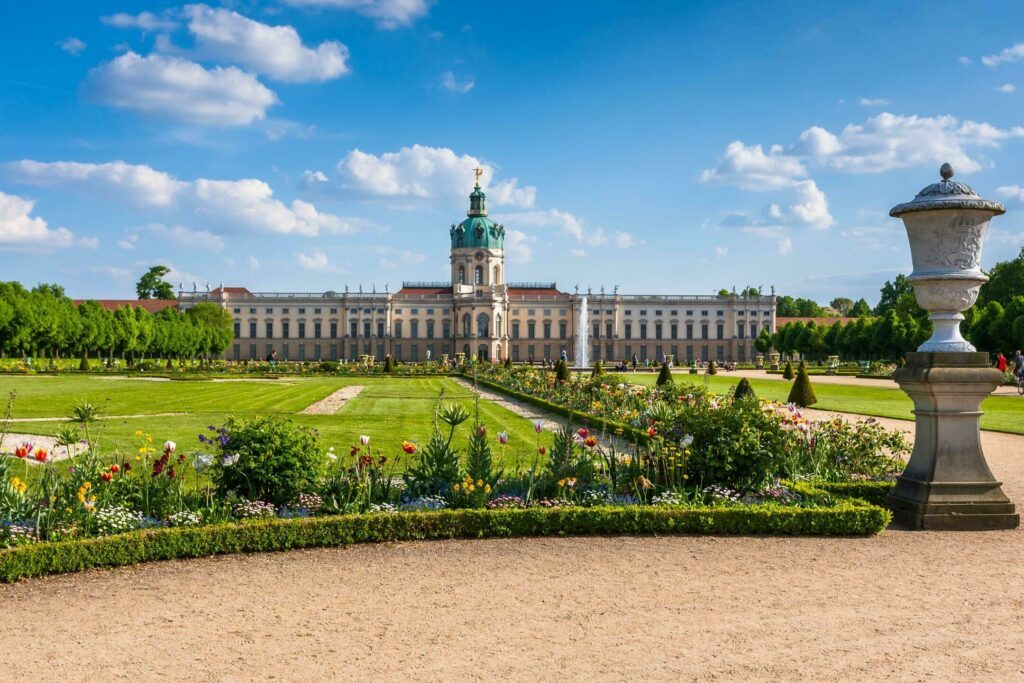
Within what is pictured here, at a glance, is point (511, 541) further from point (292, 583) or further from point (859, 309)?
point (859, 309)

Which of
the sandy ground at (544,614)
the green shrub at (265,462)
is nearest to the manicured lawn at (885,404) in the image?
the sandy ground at (544,614)

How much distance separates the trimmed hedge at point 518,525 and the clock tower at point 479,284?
76.2m

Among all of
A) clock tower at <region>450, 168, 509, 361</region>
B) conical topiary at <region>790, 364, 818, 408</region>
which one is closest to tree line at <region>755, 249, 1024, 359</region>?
conical topiary at <region>790, 364, 818, 408</region>

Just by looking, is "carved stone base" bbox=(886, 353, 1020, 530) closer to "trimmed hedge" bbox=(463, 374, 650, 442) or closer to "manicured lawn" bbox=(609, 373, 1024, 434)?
"trimmed hedge" bbox=(463, 374, 650, 442)

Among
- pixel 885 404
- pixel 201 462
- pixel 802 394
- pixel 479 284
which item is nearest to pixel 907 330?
pixel 885 404

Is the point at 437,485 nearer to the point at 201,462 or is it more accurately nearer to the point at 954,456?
the point at 201,462

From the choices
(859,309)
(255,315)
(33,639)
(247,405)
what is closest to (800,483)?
(33,639)

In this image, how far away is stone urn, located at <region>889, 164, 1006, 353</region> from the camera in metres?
6.93

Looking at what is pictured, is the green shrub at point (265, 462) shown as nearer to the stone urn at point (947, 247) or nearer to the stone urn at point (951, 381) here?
the stone urn at point (951, 381)

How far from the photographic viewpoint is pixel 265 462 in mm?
6578

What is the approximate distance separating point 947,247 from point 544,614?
461cm

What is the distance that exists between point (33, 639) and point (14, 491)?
2004 mm

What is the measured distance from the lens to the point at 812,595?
5.14 metres

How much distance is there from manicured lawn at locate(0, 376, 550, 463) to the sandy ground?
7.50 feet
